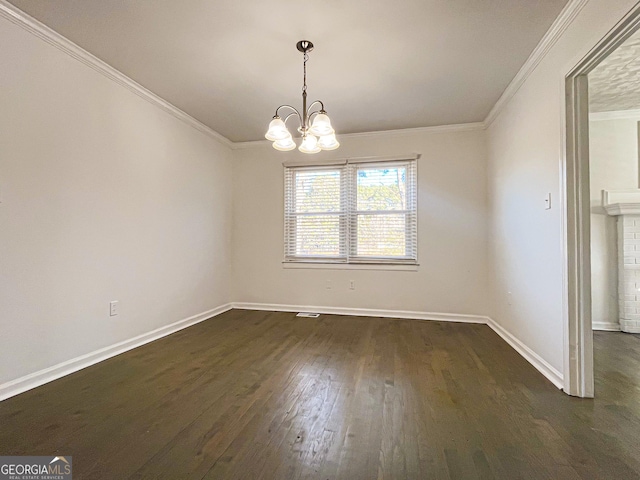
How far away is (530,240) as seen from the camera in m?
2.74

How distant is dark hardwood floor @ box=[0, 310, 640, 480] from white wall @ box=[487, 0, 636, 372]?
0.42 meters

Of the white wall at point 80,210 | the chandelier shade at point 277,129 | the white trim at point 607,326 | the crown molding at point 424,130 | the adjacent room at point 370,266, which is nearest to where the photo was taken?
the adjacent room at point 370,266

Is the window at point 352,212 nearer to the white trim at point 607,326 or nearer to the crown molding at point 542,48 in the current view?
the crown molding at point 542,48

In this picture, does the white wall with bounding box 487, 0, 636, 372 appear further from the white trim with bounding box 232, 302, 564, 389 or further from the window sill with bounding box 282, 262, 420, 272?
the window sill with bounding box 282, 262, 420, 272

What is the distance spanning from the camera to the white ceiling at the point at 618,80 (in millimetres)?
2474

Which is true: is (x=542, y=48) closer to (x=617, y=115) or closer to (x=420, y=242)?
(x=617, y=115)

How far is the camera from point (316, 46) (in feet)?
8.05

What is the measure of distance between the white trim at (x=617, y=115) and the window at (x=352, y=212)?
2108mm

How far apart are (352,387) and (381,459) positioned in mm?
745

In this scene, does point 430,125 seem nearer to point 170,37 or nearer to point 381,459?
point 170,37

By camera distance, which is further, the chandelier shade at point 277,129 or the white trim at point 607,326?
the white trim at point 607,326

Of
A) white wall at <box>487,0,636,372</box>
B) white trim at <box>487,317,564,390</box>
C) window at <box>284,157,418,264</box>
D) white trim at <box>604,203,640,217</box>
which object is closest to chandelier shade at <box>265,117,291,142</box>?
white wall at <box>487,0,636,372</box>

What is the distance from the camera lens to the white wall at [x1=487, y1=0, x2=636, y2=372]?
2.07 meters


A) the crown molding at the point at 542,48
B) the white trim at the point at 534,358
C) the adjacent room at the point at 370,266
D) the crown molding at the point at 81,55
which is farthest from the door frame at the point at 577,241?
the crown molding at the point at 81,55
